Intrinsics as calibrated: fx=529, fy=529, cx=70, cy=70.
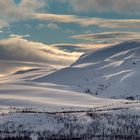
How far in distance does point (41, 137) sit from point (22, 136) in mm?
7990

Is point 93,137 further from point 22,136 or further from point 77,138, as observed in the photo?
point 22,136

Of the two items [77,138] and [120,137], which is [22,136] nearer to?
[77,138]

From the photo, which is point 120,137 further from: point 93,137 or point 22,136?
point 22,136

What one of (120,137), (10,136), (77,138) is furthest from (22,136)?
(120,137)

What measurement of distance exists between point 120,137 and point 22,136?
3563cm

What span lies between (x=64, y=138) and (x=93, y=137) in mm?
10588

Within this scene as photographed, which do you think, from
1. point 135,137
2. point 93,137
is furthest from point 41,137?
point 135,137

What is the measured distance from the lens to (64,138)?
192875 mm

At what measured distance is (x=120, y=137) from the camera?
193m

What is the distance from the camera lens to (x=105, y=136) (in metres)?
196

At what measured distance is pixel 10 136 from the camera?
629ft

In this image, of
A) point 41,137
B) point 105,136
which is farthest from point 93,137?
point 41,137

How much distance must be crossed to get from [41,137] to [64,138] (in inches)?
398

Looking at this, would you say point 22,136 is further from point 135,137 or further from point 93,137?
point 135,137
